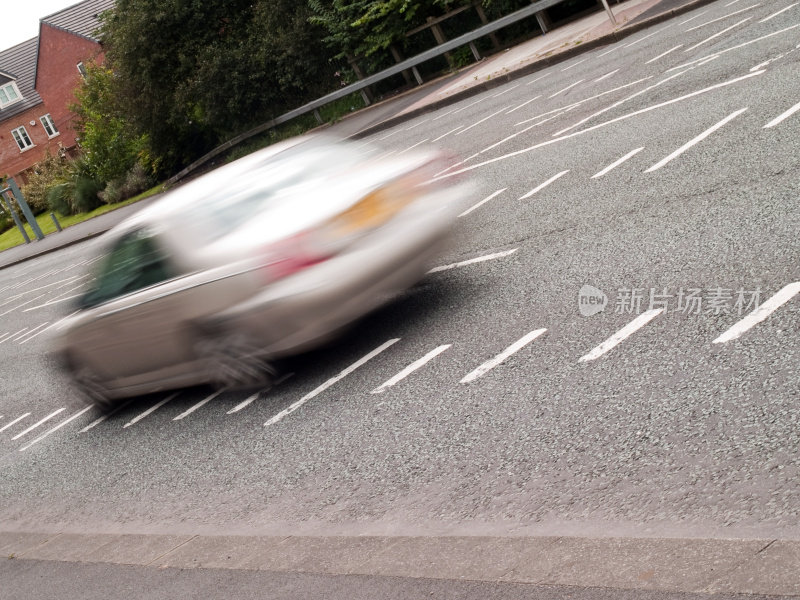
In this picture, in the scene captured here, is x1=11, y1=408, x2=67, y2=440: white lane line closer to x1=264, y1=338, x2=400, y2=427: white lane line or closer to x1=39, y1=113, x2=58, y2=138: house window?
x1=264, y1=338, x2=400, y2=427: white lane line

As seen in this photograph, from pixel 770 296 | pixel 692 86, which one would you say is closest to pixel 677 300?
pixel 770 296

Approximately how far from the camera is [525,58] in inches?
855

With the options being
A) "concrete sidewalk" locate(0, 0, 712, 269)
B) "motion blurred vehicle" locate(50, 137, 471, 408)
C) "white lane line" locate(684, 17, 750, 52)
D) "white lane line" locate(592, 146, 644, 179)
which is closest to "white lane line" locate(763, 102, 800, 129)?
"white lane line" locate(592, 146, 644, 179)

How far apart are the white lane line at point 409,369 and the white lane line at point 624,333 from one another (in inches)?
50.8

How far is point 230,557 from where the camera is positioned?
15.8 feet

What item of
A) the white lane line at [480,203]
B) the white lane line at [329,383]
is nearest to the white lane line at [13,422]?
the white lane line at [329,383]

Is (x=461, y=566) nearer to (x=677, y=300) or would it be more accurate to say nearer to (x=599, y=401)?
(x=599, y=401)

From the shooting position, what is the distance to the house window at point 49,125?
7075 cm

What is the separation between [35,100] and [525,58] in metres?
58.0

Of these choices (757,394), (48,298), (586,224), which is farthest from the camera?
(48,298)

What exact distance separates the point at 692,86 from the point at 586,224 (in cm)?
422

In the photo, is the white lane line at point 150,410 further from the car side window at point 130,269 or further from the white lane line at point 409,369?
the white lane line at point 409,369

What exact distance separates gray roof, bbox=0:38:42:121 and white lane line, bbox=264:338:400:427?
231ft

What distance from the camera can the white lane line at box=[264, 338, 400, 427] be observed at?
6.60 meters
